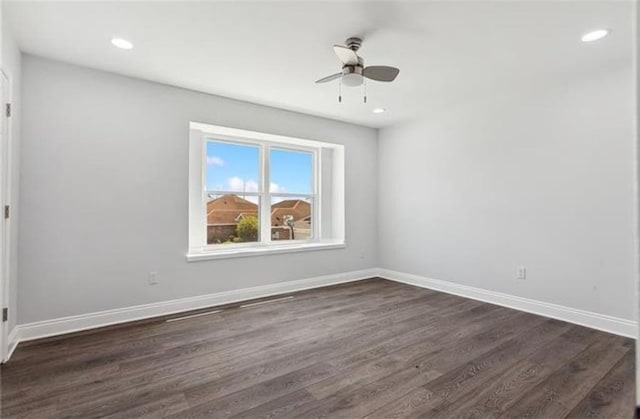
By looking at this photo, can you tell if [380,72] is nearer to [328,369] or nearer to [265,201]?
[328,369]

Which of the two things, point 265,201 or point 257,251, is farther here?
point 265,201

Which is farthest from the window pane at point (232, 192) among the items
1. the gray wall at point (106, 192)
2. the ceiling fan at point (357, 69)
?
the ceiling fan at point (357, 69)

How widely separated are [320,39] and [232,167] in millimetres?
2328

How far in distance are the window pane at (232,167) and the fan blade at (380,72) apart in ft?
7.69

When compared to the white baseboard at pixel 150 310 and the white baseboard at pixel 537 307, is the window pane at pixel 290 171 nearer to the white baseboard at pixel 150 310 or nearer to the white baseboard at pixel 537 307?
the white baseboard at pixel 150 310

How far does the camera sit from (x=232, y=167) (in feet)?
14.4

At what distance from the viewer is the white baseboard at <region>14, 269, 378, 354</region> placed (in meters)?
2.85

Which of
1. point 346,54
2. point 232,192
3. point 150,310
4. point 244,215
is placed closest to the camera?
point 346,54

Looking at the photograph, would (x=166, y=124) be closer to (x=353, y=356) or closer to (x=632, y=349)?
(x=353, y=356)

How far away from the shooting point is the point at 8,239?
243 cm

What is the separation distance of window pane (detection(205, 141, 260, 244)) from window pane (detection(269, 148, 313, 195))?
0.88ft

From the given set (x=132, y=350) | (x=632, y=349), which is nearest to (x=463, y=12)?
(x=632, y=349)

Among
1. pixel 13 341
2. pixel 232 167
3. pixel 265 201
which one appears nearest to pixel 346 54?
pixel 232 167

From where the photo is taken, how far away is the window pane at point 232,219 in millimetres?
4219
